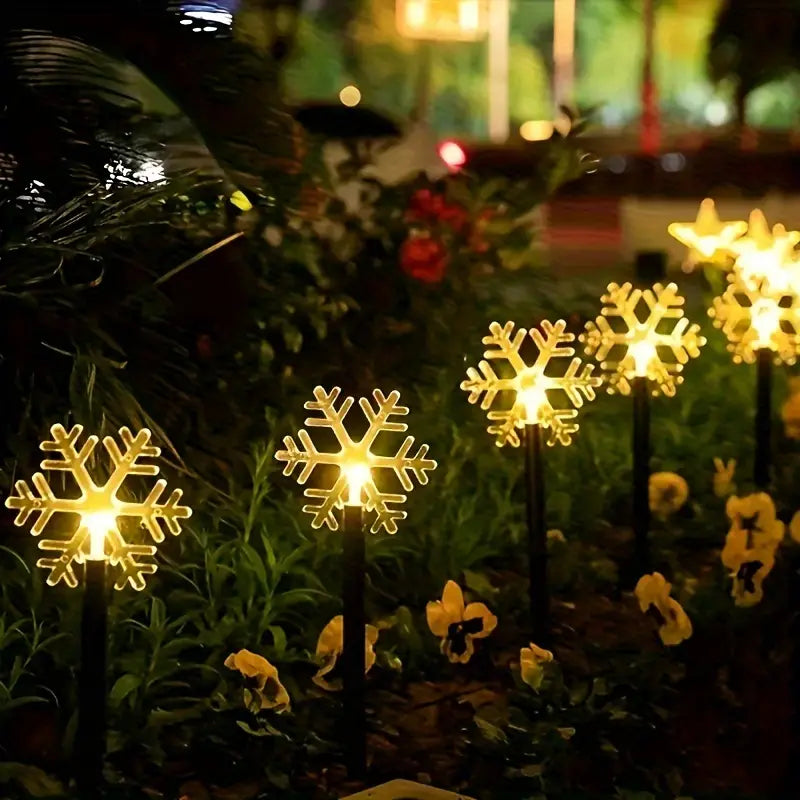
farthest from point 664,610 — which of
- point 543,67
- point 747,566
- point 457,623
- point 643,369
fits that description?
point 543,67

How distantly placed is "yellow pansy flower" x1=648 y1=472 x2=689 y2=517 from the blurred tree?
344cm

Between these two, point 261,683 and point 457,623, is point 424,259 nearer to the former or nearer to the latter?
point 457,623

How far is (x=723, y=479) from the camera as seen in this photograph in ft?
6.77

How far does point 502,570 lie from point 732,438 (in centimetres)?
76

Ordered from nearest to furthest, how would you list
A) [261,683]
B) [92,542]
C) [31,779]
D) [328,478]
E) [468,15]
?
1. [92,542]
2. [31,779]
3. [261,683]
4. [328,478]
5. [468,15]

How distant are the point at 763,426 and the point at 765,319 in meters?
0.22

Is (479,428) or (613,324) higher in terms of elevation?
(613,324)

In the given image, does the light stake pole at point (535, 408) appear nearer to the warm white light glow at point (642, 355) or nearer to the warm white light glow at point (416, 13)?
the warm white light glow at point (642, 355)

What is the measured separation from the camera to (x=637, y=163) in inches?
257

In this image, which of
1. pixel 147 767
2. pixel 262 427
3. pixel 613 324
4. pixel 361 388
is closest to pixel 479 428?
pixel 361 388

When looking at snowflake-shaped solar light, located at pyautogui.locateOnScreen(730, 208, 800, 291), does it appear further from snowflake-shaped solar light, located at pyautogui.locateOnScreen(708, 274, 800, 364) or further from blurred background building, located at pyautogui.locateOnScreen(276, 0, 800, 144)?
blurred background building, located at pyautogui.locateOnScreen(276, 0, 800, 144)

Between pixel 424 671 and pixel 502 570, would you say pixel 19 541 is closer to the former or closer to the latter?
Answer: pixel 424 671

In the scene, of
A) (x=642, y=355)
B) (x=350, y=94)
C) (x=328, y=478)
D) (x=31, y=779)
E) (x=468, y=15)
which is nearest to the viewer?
(x=31, y=779)

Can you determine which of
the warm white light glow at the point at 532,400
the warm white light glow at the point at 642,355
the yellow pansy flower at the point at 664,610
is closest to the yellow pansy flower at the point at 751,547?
the yellow pansy flower at the point at 664,610
